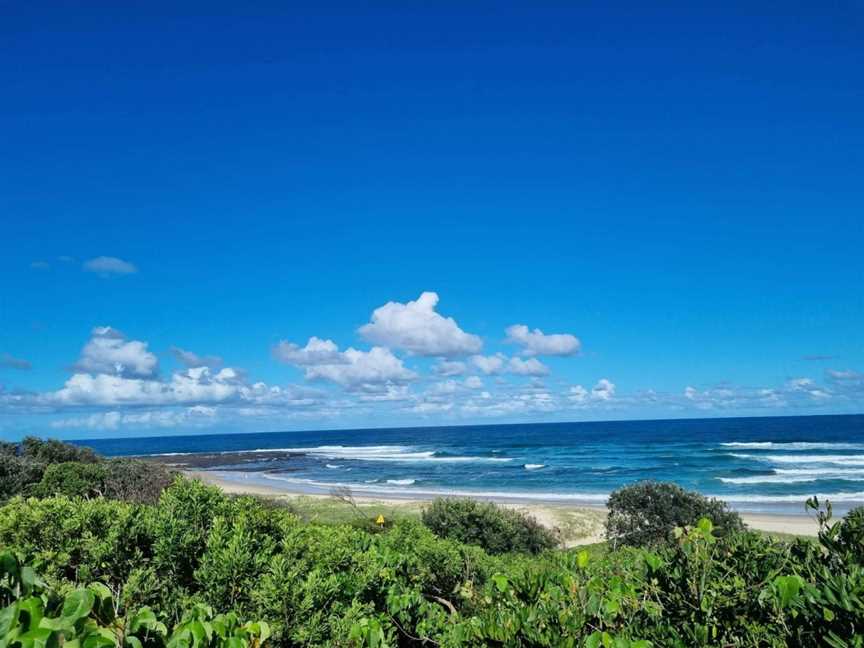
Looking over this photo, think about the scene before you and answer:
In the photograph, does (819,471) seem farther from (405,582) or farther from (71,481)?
(405,582)

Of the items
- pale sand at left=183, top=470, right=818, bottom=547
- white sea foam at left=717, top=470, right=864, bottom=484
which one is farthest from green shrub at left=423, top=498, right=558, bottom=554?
white sea foam at left=717, top=470, right=864, bottom=484

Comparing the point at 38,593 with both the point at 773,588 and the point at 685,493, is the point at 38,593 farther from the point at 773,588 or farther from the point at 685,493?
the point at 685,493

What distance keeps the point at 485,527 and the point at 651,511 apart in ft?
19.2

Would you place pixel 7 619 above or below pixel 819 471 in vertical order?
above

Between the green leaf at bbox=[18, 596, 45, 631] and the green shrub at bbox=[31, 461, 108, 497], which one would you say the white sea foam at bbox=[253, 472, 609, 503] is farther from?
the green leaf at bbox=[18, 596, 45, 631]

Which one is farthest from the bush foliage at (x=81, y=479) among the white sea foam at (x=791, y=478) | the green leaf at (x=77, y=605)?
the white sea foam at (x=791, y=478)

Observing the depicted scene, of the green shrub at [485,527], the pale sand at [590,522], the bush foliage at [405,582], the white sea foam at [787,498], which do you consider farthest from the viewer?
the white sea foam at [787,498]

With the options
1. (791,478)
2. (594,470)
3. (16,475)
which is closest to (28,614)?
(16,475)

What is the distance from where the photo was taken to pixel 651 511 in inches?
771

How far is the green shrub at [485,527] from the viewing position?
1734 cm

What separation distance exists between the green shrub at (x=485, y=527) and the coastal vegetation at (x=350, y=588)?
411 inches

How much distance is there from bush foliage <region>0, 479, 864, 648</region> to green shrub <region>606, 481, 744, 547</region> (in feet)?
45.7

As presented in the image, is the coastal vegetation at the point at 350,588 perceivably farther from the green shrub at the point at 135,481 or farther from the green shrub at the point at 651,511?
the green shrub at the point at 135,481

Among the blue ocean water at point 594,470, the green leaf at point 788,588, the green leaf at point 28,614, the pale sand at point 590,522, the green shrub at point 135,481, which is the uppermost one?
the green leaf at point 28,614
